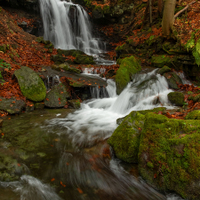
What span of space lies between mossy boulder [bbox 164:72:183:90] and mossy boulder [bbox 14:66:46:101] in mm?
6280

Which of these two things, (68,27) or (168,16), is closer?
(168,16)

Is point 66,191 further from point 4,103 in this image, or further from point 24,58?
point 24,58

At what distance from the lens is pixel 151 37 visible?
11016 mm

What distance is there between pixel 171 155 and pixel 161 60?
7.91 m

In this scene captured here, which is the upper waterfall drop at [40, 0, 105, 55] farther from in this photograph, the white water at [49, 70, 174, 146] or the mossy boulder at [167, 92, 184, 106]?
the mossy boulder at [167, 92, 184, 106]

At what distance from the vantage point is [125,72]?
→ 9.02m

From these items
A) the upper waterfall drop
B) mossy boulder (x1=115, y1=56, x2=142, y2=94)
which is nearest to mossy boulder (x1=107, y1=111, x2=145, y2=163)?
mossy boulder (x1=115, y1=56, x2=142, y2=94)

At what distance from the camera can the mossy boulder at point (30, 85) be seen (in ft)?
23.0

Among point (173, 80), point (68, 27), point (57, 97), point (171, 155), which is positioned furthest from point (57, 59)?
point (171, 155)

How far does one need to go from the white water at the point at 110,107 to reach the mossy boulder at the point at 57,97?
96 cm

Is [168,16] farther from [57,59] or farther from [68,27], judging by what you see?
[68,27]

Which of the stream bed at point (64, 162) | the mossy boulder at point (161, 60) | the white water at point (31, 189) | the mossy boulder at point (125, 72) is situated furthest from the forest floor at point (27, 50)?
the white water at point (31, 189)

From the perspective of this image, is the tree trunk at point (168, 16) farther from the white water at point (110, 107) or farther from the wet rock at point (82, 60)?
the wet rock at point (82, 60)

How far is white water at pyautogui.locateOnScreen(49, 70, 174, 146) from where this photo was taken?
5.21 meters
